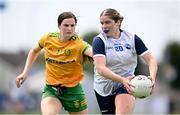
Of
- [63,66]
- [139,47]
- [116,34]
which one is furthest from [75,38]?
[139,47]

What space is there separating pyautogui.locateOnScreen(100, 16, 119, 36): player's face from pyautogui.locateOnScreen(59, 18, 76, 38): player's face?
681mm

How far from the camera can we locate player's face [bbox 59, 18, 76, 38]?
479 inches

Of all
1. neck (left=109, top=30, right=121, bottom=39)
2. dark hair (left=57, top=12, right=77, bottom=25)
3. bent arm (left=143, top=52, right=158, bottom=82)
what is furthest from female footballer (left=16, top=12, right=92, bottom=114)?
bent arm (left=143, top=52, right=158, bottom=82)

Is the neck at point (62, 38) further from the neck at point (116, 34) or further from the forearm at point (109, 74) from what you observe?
the forearm at point (109, 74)

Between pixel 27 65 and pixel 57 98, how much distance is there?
721mm

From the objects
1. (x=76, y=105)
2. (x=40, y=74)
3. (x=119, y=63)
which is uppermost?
(x=119, y=63)

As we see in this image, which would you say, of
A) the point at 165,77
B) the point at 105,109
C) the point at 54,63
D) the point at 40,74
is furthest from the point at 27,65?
the point at 40,74

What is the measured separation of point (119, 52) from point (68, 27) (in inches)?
36.6

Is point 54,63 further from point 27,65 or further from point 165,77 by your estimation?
point 165,77

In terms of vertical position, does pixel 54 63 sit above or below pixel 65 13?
below

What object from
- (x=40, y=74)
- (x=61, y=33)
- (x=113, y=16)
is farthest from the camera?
(x=40, y=74)

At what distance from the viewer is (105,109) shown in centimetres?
1232

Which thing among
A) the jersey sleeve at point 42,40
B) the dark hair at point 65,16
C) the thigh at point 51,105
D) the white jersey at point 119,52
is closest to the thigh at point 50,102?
the thigh at point 51,105

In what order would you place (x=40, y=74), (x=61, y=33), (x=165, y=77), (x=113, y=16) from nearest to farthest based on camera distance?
1. (x=113, y=16)
2. (x=61, y=33)
3. (x=165, y=77)
4. (x=40, y=74)
